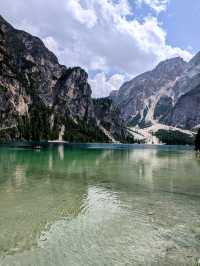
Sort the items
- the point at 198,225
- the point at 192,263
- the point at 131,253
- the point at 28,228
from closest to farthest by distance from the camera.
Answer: the point at 192,263 → the point at 131,253 → the point at 28,228 → the point at 198,225

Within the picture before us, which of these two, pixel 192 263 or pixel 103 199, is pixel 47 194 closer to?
pixel 103 199

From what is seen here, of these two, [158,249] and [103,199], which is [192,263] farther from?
[103,199]

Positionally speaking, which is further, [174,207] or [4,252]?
[174,207]

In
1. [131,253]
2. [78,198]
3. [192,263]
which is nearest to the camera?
[192,263]

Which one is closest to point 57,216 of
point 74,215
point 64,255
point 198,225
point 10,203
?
point 74,215

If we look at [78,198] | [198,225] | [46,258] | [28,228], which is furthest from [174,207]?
[46,258]

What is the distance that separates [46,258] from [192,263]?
8121mm

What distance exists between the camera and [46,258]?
1811 cm

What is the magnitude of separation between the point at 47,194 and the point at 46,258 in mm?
20110

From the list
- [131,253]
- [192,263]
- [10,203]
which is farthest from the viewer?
[10,203]

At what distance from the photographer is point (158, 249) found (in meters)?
20.2

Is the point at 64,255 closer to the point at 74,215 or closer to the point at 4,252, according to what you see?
the point at 4,252

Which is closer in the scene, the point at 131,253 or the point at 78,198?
the point at 131,253

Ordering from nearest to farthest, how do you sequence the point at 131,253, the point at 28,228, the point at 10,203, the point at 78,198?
the point at 131,253 → the point at 28,228 → the point at 10,203 → the point at 78,198
